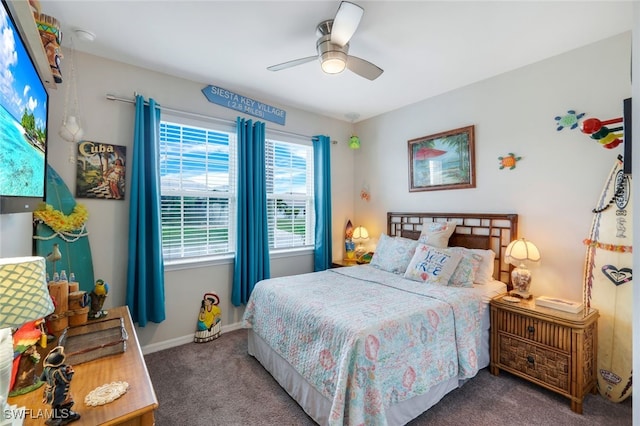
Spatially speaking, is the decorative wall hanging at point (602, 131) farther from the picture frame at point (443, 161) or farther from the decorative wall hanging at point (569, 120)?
the picture frame at point (443, 161)

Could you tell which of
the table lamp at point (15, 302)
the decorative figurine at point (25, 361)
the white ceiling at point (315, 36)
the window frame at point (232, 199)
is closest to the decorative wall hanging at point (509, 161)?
the white ceiling at point (315, 36)

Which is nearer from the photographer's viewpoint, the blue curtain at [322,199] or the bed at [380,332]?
the bed at [380,332]

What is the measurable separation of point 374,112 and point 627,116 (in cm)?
295

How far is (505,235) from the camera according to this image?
271 centimetres

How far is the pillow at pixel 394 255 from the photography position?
2901mm

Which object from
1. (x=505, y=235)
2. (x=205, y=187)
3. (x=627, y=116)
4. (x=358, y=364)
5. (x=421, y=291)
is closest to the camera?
(x=627, y=116)

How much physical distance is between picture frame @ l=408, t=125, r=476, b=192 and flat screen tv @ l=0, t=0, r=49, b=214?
3251mm

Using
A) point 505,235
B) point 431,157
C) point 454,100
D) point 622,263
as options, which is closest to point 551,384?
point 622,263

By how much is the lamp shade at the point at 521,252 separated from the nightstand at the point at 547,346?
13.1 inches

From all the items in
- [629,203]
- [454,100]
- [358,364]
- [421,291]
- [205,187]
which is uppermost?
[454,100]

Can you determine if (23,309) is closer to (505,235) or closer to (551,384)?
(551,384)

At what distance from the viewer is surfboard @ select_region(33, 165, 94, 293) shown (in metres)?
2.13

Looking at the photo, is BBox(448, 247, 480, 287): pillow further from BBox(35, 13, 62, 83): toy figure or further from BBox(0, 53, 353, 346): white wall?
BBox(35, 13, 62, 83): toy figure

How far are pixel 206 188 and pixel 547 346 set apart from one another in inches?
127
